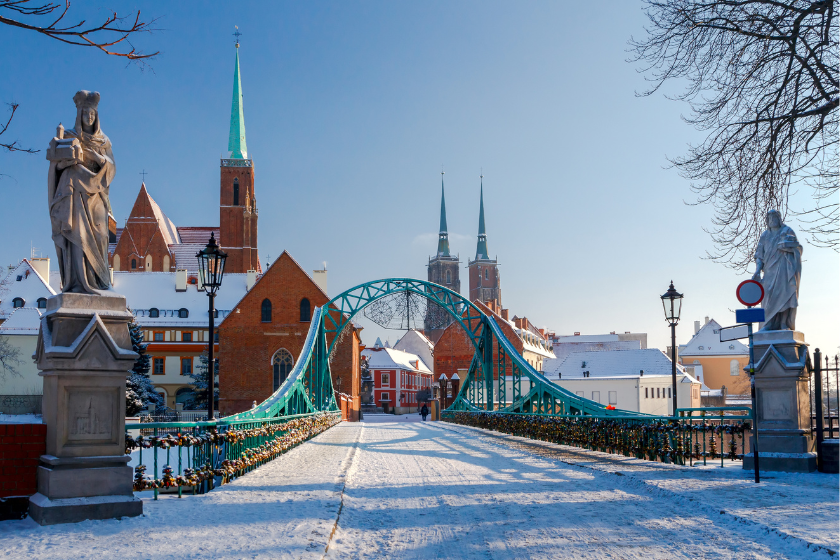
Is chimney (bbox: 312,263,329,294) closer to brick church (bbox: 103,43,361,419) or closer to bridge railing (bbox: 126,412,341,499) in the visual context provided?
brick church (bbox: 103,43,361,419)

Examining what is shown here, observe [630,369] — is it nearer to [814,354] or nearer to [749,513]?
[814,354]

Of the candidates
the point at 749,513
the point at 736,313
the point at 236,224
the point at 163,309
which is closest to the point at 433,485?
the point at 749,513

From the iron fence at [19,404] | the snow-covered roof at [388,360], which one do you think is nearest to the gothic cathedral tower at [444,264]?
the snow-covered roof at [388,360]

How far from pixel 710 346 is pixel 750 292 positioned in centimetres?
7638

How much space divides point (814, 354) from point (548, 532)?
5.95 meters

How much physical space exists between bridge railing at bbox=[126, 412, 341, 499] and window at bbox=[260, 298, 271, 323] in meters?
36.3

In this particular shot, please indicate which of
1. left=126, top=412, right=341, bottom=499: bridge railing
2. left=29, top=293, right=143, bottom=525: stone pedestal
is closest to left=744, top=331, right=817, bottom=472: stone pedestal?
left=126, top=412, right=341, bottom=499: bridge railing

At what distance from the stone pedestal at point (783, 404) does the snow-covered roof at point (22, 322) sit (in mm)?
42488

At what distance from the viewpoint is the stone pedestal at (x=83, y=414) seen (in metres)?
6.32

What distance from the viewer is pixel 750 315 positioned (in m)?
9.27

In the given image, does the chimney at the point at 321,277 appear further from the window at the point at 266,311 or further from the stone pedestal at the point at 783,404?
the stone pedestal at the point at 783,404

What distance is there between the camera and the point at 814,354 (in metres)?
9.98

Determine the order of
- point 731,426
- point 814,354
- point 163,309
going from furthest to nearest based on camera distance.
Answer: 1. point 163,309
2. point 731,426
3. point 814,354

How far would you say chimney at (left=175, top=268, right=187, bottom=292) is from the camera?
5859 cm
